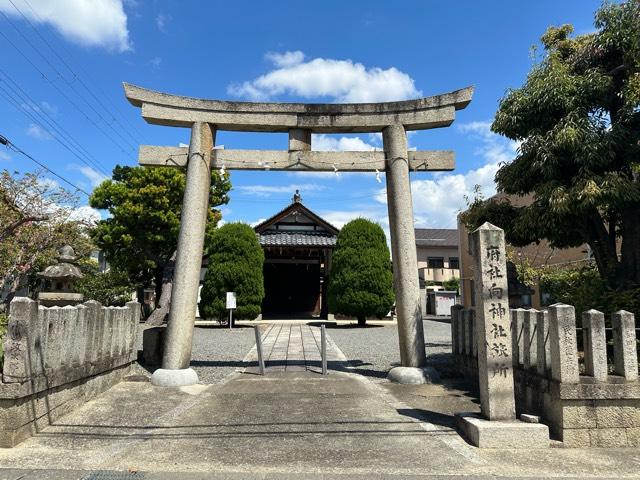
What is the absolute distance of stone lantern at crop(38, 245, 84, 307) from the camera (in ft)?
34.9

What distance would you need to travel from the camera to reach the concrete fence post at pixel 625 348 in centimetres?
509

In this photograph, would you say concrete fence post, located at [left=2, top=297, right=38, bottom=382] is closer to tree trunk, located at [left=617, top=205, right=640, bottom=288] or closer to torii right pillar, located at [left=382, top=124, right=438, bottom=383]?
torii right pillar, located at [left=382, top=124, right=438, bottom=383]

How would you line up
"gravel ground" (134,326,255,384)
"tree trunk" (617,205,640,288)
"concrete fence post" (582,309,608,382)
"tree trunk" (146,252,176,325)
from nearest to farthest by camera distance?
"concrete fence post" (582,309,608,382) → "tree trunk" (617,205,640,288) → "gravel ground" (134,326,255,384) → "tree trunk" (146,252,176,325)

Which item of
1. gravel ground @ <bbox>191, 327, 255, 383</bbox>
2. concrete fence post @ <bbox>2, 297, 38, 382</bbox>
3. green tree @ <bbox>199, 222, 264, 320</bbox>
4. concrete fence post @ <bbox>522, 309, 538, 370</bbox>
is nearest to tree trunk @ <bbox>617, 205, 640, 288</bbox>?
concrete fence post @ <bbox>522, 309, 538, 370</bbox>

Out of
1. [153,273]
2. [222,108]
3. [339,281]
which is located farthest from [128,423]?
[153,273]

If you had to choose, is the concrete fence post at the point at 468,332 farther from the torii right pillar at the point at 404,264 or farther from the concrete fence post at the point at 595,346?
the concrete fence post at the point at 595,346

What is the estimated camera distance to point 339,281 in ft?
70.3

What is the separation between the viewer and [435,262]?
128 ft

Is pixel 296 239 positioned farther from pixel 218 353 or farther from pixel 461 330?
pixel 461 330

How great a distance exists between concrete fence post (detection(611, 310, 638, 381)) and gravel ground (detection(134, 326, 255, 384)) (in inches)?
249

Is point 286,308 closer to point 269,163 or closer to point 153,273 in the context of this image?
point 153,273

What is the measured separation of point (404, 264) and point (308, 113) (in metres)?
3.44

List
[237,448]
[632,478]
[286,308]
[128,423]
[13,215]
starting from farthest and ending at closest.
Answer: [286,308]
[13,215]
[128,423]
[237,448]
[632,478]

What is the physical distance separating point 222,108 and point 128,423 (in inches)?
224
